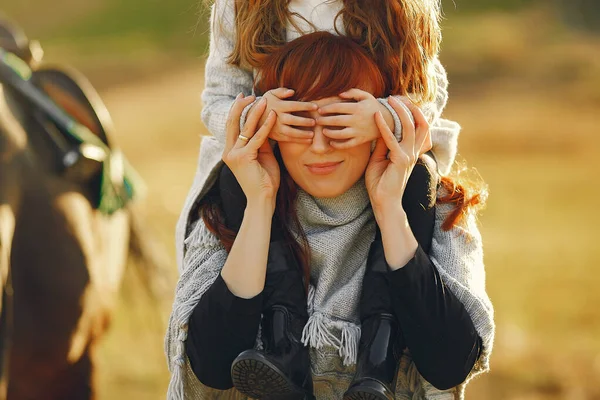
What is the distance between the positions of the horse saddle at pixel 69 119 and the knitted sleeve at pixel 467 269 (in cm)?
155

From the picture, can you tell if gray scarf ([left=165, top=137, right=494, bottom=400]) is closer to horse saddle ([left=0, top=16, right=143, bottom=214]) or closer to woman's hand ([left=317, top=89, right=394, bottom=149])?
woman's hand ([left=317, top=89, right=394, bottom=149])

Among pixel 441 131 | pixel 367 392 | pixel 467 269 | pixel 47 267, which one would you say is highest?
pixel 441 131

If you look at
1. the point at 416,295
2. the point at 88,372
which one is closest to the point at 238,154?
the point at 416,295

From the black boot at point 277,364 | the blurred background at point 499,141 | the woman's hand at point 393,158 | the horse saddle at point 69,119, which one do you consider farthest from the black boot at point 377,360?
the horse saddle at point 69,119

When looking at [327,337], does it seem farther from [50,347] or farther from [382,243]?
[50,347]

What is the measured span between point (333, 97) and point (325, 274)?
0.37m

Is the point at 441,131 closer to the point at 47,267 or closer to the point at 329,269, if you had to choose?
the point at 329,269

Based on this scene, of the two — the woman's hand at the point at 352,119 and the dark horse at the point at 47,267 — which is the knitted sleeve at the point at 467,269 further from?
the dark horse at the point at 47,267

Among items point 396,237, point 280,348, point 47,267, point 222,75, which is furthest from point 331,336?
point 47,267

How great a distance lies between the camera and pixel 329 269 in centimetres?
179

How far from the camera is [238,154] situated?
68.4 inches

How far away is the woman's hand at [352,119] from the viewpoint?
1.67m

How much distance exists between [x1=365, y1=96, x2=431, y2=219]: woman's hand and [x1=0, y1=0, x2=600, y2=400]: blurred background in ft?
0.86

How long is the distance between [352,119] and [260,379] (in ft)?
1.74
